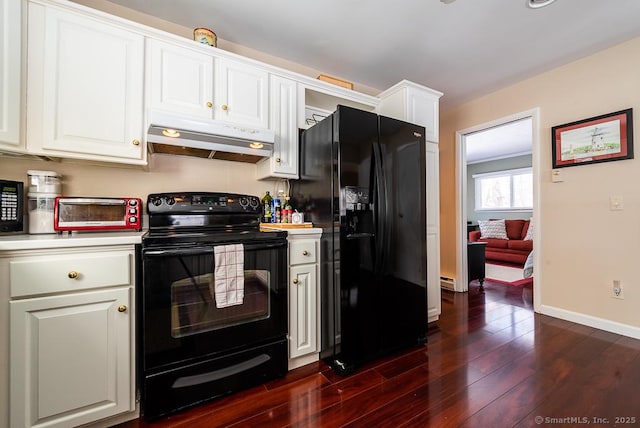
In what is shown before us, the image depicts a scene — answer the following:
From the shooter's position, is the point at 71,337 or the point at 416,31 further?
the point at 416,31

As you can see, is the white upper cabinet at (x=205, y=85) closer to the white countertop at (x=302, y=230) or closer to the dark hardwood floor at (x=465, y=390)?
the white countertop at (x=302, y=230)

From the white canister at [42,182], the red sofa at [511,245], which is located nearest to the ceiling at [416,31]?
the white canister at [42,182]

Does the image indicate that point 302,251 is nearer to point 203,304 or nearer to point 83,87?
point 203,304

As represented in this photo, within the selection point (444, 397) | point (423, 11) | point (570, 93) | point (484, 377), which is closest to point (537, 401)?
point (484, 377)

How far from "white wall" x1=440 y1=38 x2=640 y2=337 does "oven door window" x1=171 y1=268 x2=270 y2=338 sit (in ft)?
9.92

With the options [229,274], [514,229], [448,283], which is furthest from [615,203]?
[514,229]

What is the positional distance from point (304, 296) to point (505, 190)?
7.24m

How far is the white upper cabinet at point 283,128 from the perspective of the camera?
2061 millimetres

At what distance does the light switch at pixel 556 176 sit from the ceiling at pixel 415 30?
1.06m

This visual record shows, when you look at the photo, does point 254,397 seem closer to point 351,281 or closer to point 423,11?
point 351,281

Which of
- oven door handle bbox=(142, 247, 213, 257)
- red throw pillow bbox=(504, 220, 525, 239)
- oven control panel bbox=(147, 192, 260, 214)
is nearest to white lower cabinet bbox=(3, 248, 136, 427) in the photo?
oven door handle bbox=(142, 247, 213, 257)

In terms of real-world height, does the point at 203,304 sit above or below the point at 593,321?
above

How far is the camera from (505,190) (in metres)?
6.99

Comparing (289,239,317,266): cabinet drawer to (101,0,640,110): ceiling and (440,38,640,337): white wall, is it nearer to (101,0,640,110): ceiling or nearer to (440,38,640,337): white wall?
(101,0,640,110): ceiling
